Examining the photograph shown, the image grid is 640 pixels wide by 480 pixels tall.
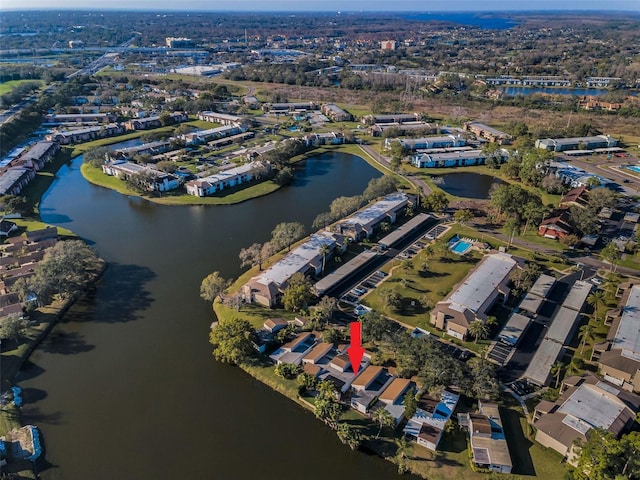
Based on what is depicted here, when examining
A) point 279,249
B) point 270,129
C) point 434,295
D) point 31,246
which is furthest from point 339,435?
point 270,129

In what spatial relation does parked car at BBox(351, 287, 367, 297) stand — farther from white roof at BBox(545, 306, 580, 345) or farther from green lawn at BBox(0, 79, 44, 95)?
green lawn at BBox(0, 79, 44, 95)

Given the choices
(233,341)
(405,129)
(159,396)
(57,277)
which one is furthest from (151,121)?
(159,396)

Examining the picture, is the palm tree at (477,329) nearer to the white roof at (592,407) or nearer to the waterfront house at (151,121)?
the white roof at (592,407)

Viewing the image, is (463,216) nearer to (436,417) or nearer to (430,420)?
(436,417)

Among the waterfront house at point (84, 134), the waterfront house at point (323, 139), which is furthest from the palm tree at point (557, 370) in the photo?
the waterfront house at point (84, 134)

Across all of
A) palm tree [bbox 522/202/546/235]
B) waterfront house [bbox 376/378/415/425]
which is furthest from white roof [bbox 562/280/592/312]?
waterfront house [bbox 376/378/415/425]

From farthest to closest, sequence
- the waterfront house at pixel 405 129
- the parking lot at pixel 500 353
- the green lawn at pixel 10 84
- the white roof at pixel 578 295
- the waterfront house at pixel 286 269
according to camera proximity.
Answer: the green lawn at pixel 10 84 < the waterfront house at pixel 405 129 < the waterfront house at pixel 286 269 < the white roof at pixel 578 295 < the parking lot at pixel 500 353
